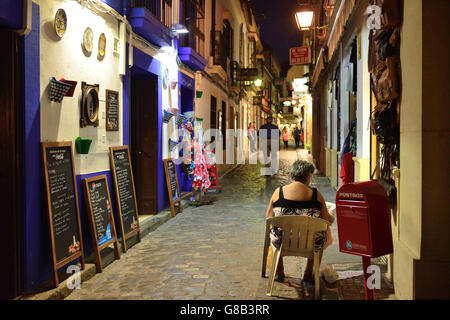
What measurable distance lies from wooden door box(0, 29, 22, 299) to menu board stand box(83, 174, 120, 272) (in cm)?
126

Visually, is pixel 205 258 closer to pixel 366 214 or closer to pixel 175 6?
pixel 366 214

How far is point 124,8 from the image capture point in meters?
7.25

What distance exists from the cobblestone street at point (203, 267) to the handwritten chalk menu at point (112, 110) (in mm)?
1903

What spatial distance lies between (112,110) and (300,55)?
1418cm

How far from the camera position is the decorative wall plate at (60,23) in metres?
5.00

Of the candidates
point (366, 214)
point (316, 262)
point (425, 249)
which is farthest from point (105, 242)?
point (425, 249)

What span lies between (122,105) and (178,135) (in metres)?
3.60

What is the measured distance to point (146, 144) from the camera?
30.3 ft

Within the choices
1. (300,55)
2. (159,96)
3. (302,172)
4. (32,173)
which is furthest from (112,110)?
(300,55)

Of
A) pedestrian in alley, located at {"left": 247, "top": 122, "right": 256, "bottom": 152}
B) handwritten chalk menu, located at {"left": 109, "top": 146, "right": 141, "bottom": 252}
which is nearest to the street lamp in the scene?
handwritten chalk menu, located at {"left": 109, "top": 146, "right": 141, "bottom": 252}

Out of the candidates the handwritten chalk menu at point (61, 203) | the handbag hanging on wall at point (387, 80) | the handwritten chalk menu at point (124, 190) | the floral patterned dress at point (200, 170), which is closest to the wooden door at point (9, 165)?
the handwritten chalk menu at point (61, 203)

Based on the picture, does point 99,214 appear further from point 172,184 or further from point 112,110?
point 172,184

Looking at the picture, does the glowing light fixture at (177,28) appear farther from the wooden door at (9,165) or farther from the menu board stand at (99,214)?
the wooden door at (9,165)
